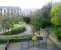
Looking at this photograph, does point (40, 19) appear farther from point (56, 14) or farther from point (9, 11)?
point (9, 11)

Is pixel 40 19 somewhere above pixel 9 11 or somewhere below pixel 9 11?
below

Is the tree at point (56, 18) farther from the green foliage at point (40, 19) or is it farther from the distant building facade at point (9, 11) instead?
the distant building facade at point (9, 11)

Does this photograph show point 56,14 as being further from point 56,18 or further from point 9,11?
point 9,11

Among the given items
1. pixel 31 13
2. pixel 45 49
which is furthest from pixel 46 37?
pixel 31 13

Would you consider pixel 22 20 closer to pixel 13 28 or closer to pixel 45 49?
pixel 13 28

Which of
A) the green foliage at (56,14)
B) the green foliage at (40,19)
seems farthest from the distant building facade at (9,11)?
the green foliage at (56,14)

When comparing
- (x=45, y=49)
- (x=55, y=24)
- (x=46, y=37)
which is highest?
(x=55, y=24)

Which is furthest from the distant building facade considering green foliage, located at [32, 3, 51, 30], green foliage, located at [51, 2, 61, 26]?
green foliage, located at [51, 2, 61, 26]

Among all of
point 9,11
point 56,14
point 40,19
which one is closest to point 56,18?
point 56,14

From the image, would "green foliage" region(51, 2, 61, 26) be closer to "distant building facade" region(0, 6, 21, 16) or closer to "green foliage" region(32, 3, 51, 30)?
"green foliage" region(32, 3, 51, 30)

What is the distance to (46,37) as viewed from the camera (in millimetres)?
2570

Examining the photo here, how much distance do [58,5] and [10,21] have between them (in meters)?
0.64

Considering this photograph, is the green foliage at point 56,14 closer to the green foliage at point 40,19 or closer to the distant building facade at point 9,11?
the green foliage at point 40,19

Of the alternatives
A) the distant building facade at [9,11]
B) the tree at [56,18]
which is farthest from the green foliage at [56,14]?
the distant building facade at [9,11]
